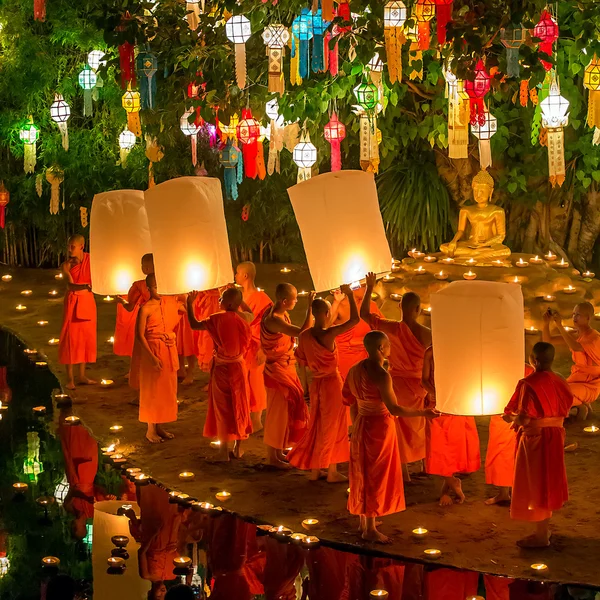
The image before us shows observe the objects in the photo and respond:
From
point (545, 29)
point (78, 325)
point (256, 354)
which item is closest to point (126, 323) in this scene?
point (78, 325)

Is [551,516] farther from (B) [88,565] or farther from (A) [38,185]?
(A) [38,185]

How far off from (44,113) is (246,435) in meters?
8.72

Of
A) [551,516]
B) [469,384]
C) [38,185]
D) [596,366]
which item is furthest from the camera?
[38,185]

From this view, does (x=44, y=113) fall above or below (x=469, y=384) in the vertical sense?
above

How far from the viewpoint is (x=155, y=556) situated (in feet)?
21.3

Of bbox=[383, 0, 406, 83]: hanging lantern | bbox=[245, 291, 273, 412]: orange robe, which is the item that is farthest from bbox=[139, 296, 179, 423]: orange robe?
bbox=[383, 0, 406, 83]: hanging lantern

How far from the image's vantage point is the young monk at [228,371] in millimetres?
7914

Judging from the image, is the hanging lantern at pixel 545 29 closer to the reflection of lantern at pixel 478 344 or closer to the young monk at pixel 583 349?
the young monk at pixel 583 349

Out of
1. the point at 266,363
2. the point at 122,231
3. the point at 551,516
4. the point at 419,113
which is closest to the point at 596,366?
the point at 551,516

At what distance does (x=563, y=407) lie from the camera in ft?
21.2

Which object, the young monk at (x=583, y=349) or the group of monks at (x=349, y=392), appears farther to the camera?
the young monk at (x=583, y=349)

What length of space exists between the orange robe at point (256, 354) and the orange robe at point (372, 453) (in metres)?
2.06

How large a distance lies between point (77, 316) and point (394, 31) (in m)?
3.46

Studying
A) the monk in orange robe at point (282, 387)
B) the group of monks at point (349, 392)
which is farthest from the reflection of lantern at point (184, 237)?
the monk in orange robe at point (282, 387)
